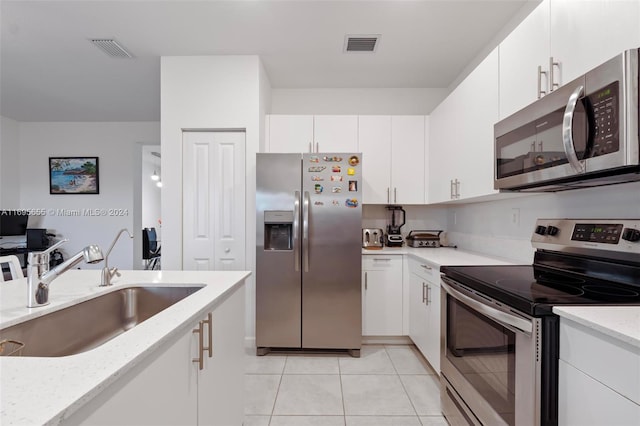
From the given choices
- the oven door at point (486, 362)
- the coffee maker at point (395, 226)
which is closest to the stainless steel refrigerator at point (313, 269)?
the coffee maker at point (395, 226)

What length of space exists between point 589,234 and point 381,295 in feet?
5.87

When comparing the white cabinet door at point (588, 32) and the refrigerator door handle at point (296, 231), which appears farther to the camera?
the refrigerator door handle at point (296, 231)

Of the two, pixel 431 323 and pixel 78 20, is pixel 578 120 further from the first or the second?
pixel 78 20

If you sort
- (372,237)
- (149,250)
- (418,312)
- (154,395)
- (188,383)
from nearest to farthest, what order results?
(154,395) → (188,383) → (418,312) → (372,237) → (149,250)

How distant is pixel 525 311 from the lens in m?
1.07

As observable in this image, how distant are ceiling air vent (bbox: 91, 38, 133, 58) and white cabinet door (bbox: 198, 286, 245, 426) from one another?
2.63m

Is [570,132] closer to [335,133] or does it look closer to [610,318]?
[610,318]

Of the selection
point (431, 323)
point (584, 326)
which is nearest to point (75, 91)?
point (431, 323)

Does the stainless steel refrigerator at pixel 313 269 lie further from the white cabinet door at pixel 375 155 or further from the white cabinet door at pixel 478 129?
the white cabinet door at pixel 478 129

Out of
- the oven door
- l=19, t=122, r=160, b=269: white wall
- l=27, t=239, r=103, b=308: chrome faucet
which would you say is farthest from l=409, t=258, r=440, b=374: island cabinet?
l=19, t=122, r=160, b=269: white wall

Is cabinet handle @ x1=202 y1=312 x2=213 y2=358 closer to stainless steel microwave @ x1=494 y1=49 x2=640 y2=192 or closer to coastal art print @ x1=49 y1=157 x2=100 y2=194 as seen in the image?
stainless steel microwave @ x1=494 y1=49 x2=640 y2=192

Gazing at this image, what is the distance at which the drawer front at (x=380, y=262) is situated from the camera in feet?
9.50

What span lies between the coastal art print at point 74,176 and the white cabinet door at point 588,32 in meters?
6.25

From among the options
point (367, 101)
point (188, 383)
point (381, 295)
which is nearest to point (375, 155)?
point (367, 101)
